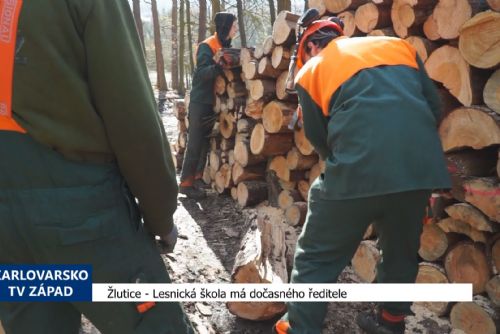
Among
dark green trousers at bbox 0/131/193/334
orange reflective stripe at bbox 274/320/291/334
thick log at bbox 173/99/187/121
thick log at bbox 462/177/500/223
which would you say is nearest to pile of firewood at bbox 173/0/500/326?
thick log at bbox 462/177/500/223

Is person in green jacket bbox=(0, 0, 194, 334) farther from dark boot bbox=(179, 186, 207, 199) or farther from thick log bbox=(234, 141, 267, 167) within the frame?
dark boot bbox=(179, 186, 207, 199)

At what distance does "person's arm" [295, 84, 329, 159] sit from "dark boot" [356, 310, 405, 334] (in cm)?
102

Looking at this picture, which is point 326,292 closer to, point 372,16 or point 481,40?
point 481,40

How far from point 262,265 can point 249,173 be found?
5.99 feet

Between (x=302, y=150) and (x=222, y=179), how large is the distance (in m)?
1.51

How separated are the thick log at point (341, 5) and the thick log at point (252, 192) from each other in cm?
190

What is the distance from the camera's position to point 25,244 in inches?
46.3

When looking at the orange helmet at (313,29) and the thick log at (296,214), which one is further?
the thick log at (296,214)

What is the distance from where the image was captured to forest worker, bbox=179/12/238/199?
14.7 ft

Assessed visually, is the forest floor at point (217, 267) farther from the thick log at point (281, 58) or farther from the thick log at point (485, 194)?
the thick log at point (281, 58)

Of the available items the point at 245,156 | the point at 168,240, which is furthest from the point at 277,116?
the point at 168,240

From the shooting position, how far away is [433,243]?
2.53 metres

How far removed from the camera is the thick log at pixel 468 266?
7.50 ft

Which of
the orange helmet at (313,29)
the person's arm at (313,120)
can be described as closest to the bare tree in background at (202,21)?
the orange helmet at (313,29)
